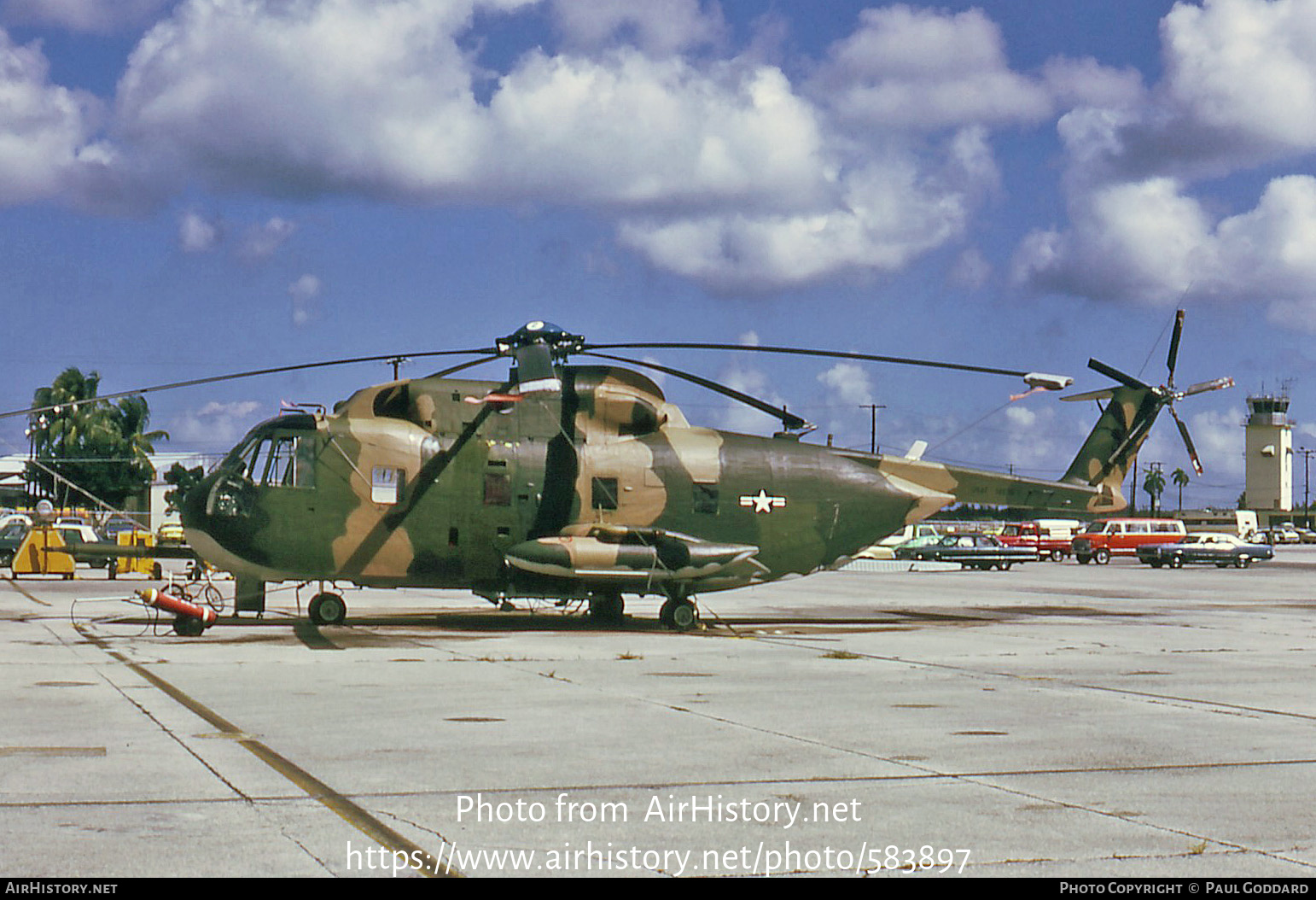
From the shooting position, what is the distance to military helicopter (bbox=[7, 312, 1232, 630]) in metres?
22.4

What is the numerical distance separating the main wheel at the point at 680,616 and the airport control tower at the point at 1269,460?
587 feet

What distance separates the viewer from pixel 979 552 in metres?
58.6

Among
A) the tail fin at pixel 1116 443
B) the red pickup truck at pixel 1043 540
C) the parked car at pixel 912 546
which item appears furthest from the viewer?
the red pickup truck at pixel 1043 540

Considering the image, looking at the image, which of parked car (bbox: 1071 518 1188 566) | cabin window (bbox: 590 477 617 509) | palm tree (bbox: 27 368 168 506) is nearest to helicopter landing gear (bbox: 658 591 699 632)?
cabin window (bbox: 590 477 617 509)

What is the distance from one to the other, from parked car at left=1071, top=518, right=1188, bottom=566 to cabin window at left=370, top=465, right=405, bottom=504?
166 ft

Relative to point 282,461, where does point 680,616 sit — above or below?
below

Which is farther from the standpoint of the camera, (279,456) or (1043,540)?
(1043,540)

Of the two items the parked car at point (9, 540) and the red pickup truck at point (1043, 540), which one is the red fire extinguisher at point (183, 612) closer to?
the parked car at point (9, 540)

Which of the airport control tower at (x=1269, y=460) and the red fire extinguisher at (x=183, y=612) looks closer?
the red fire extinguisher at (x=183, y=612)

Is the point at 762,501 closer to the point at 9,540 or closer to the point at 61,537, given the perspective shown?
the point at 61,537

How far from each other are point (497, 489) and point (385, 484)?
6.00ft

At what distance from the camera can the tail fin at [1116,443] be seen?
27734 millimetres

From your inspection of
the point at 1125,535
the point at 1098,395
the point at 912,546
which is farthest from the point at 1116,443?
the point at 1125,535

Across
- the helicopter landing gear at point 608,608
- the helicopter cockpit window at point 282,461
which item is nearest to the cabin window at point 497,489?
the helicopter landing gear at point 608,608
